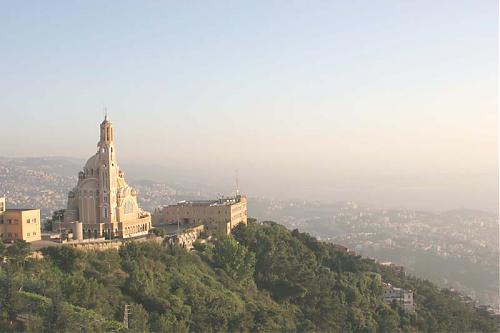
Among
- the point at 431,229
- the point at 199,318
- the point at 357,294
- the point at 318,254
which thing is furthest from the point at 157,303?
the point at 431,229

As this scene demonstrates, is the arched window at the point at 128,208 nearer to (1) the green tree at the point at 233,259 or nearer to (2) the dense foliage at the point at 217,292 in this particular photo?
(2) the dense foliage at the point at 217,292

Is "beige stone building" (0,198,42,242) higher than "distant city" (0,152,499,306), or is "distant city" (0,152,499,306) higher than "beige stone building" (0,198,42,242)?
"beige stone building" (0,198,42,242)

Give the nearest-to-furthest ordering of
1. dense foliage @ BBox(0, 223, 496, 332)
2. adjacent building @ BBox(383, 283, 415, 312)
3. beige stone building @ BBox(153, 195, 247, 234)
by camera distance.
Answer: dense foliage @ BBox(0, 223, 496, 332), beige stone building @ BBox(153, 195, 247, 234), adjacent building @ BBox(383, 283, 415, 312)

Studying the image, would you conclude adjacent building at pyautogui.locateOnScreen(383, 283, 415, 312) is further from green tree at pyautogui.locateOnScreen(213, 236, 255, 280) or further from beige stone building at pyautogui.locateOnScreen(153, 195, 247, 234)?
green tree at pyautogui.locateOnScreen(213, 236, 255, 280)

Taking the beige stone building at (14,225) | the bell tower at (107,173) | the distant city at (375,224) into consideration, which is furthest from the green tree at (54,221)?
the distant city at (375,224)

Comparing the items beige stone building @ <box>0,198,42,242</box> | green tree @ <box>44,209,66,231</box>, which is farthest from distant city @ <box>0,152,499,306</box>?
beige stone building @ <box>0,198,42,242</box>

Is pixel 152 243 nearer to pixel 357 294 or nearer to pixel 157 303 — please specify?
pixel 157 303
